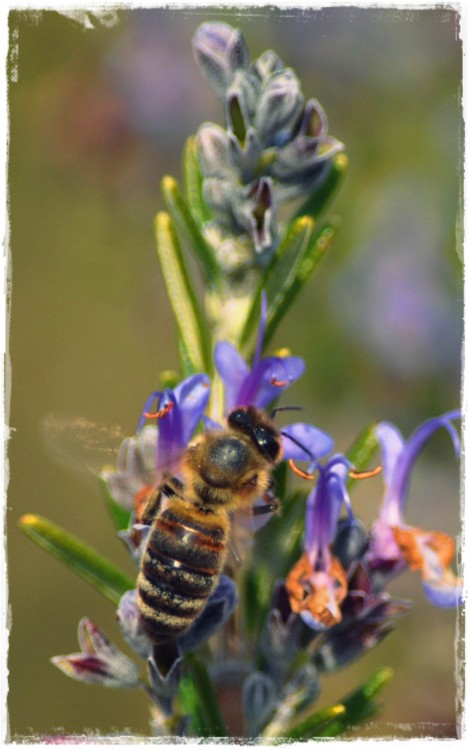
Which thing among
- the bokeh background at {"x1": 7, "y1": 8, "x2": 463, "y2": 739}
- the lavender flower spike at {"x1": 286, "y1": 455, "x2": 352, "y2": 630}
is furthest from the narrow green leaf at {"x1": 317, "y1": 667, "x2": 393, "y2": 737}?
the bokeh background at {"x1": 7, "y1": 8, "x2": 463, "y2": 739}

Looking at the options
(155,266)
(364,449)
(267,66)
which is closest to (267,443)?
(364,449)

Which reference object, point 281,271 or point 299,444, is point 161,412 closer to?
point 299,444

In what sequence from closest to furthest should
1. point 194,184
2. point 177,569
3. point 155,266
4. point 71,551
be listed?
1. point 177,569
2. point 71,551
3. point 194,184
4. point 155,266

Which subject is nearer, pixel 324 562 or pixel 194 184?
pixel 324 562

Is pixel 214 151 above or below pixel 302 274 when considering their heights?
above

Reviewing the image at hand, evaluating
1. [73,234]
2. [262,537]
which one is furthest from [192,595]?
[73,234]

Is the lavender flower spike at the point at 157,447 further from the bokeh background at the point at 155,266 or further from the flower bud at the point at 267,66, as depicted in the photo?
the bokeh background at the point at 155,266

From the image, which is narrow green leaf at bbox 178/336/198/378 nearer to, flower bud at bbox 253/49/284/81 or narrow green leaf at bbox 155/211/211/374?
narrow green leaf at bbox 155/211/211/374
